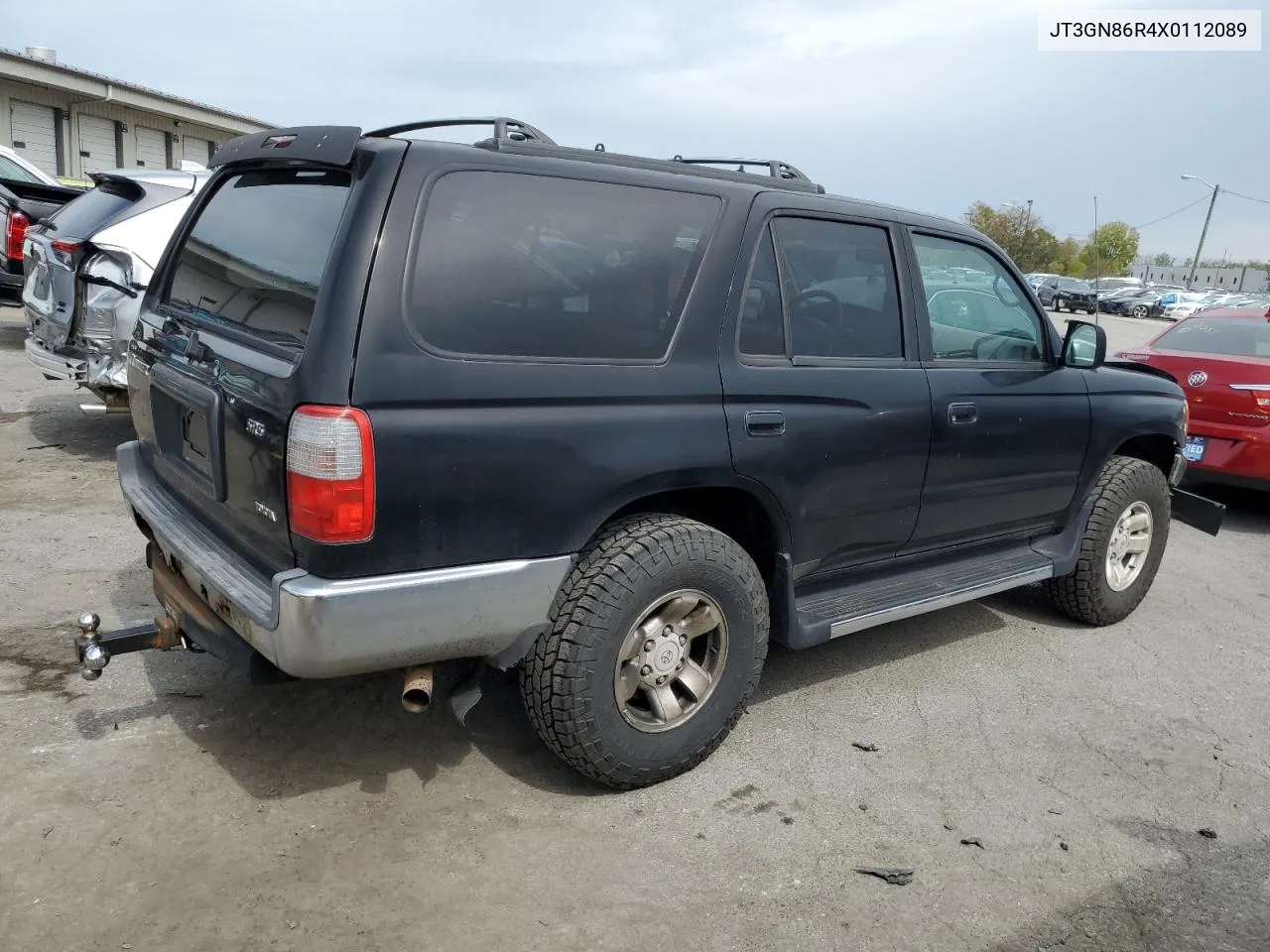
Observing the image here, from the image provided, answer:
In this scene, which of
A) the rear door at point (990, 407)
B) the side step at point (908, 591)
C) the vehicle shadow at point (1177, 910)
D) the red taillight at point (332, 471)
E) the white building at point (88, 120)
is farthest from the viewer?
the white building at point (88, 120)

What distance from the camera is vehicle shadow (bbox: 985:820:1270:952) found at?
8.89 feet

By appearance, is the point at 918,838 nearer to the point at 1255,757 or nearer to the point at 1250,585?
the point at 1255,757

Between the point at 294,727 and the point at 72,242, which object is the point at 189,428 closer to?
the point at 294,727

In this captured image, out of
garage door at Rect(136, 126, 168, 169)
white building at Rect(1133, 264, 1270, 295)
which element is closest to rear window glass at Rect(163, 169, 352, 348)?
garage door at Rect(136, 126, 168, 169)

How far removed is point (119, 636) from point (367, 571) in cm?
104

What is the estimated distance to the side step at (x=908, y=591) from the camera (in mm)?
3637

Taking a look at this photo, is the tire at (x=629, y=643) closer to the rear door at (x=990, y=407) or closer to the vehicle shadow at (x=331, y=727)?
the vehicle shadow at (x=331, y=727)

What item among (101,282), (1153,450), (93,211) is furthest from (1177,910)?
(93,211)

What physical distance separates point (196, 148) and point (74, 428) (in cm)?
2039

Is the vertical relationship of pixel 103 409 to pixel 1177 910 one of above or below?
above

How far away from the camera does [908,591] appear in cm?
398

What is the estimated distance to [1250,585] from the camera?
5.98m

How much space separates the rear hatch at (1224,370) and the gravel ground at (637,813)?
2985 mm

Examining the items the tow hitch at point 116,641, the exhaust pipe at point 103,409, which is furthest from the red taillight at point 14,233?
the tow hitch at point 116,641
